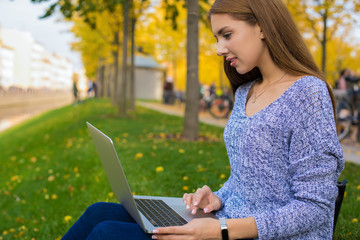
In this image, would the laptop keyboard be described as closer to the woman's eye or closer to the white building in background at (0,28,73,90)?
the woman's eye

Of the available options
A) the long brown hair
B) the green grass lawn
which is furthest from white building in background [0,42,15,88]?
the long brown hair

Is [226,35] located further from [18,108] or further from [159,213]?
[18,108]

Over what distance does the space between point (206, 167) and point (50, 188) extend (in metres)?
2.48

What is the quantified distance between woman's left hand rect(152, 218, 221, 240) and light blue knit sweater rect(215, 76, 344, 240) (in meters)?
0.18

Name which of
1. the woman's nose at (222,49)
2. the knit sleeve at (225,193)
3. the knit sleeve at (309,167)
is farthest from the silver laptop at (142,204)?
the woman's nose at (222,49)

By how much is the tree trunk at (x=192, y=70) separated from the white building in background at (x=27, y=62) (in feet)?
303

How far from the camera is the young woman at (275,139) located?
4.79 feet

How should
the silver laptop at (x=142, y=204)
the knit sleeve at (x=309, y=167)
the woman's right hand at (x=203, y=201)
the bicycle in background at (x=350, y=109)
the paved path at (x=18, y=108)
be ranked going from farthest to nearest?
1. the paved path at (x=18, y=108)
2. the bicycle in background at (x=350, y=109)
3. the woman's right hand at (x=203, y=201)
4. the silver laptop at (x=142, y=204)
5. the knit sleeve at (x=309, y=167)

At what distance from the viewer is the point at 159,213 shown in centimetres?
184

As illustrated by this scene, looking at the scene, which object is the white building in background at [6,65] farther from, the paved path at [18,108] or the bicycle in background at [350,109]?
the bicycle in background at [350,109]

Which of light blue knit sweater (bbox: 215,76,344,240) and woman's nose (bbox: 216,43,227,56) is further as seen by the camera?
woman's nose (bbox: 216,43,227,56)

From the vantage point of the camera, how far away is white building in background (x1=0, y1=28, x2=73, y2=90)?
112 m

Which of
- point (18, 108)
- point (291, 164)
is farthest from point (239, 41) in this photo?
point (18, 108)

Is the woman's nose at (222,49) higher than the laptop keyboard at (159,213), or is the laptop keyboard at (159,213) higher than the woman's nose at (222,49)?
the woman's nose at (222,49)
